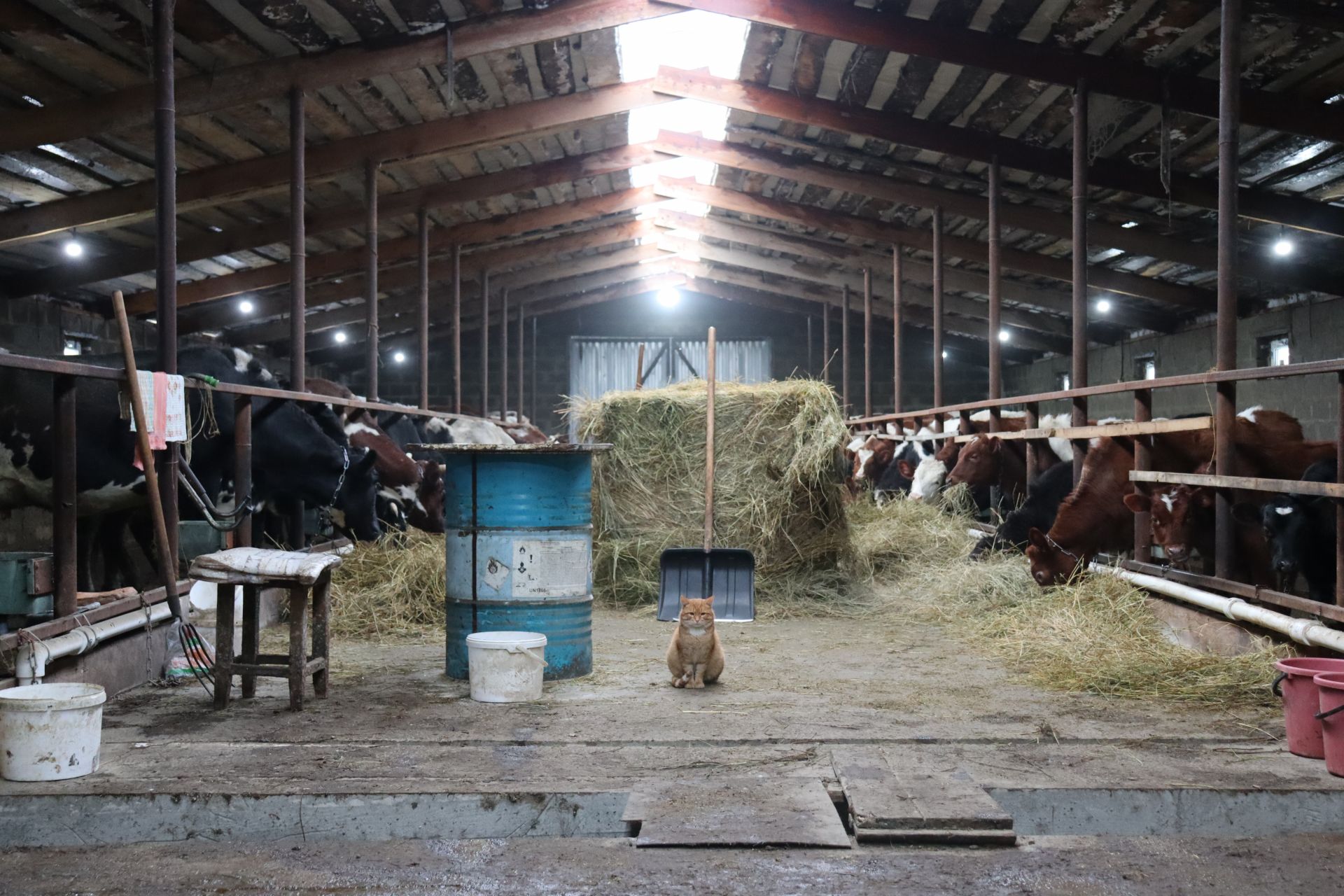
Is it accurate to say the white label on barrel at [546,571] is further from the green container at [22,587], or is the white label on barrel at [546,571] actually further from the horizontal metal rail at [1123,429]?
the horizontal metal rail at [1123,429]

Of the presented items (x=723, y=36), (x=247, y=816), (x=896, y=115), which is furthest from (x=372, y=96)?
(x=247, y=816)

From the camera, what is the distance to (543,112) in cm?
1080

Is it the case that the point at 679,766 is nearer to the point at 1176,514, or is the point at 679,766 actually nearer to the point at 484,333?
the point at 1176,514

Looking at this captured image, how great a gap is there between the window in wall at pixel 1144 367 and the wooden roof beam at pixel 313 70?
1191 centimetres

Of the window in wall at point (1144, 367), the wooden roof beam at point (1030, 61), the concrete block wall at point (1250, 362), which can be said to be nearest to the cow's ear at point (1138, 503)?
the wooden roof beam at point (1030, 61)

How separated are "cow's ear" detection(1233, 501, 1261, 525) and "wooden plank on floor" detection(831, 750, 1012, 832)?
3086 mm

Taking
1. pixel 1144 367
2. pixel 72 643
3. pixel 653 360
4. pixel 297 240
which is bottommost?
pixel 72 643

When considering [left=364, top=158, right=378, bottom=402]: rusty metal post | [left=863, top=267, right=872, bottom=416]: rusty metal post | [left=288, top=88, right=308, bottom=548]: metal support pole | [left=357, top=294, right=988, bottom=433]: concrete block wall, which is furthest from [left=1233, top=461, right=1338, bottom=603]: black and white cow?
[left=357, top=294, right=988, bottom=433]: concrete block wall

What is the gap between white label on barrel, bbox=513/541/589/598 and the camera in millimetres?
5109

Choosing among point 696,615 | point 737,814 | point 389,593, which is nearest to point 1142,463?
point 696,615

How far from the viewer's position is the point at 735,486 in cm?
808

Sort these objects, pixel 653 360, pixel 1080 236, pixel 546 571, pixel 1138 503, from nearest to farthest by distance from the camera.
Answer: pixel 546 571
pixel 1138 503
pixel 1080 236
pixel 653 360

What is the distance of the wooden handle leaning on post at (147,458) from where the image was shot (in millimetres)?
4426

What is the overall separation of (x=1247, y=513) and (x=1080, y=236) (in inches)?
141
